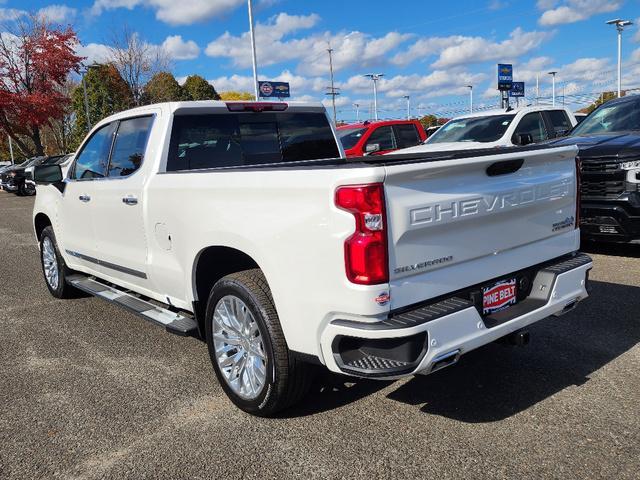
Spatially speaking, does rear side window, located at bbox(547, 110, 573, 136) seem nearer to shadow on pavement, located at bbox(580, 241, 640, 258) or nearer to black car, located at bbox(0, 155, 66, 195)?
shadow on pavement, located at bbox(580, 241, 640, 258)

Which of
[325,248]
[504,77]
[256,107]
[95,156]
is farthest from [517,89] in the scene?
[325,248]

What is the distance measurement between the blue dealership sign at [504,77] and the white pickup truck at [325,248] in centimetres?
4398

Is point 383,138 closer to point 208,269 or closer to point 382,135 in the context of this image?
point 382,135

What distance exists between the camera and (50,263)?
6500 mm

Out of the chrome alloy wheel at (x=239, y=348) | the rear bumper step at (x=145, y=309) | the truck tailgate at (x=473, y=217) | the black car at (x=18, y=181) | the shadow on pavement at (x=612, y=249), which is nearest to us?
the truck tailgate at (x=473, y=217)

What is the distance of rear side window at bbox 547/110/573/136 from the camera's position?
10582 millimetres

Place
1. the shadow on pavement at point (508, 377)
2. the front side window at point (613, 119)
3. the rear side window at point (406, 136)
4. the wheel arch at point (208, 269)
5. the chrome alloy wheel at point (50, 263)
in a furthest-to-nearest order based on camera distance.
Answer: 1. the rear side window at point (406, 136)
2. the front side window at point (613, 119)
3. the chrome alloy wheel at point (50, 263)
4. the wheel arch at point (208, 269)
5. the shadow on pavement at point (508, 377)

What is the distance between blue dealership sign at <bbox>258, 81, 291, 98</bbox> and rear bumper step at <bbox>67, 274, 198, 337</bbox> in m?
42.9

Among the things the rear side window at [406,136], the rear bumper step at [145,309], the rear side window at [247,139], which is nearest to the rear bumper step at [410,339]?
the rear bumper step at [145,309]

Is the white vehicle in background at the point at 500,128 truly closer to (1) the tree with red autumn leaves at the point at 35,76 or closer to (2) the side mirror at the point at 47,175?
(2) the side mirror at the point at 47,175

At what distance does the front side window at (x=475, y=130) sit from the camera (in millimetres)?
10031

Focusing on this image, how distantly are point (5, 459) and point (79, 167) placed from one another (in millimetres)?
3060

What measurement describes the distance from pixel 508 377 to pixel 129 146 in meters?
3.34

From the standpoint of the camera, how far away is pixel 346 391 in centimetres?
367
